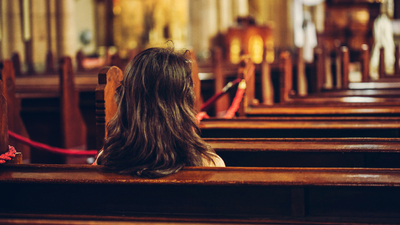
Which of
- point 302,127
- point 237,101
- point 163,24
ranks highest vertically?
point 163,24

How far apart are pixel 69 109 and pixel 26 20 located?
248 inches

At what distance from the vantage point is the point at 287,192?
149 cm

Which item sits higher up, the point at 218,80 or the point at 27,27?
the point at 27,27

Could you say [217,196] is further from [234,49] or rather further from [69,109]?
[234,49]

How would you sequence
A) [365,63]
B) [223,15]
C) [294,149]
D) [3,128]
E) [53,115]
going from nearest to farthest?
[3,128], [294,149], [53,115], [365,63], [223,15]

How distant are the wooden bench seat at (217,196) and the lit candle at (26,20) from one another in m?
9.17

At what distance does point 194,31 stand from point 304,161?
516 inches

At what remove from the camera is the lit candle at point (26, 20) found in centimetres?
996

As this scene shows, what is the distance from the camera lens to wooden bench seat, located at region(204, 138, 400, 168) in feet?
7.00

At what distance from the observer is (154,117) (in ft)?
5.23

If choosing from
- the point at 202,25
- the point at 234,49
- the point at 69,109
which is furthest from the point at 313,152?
the point at 202,25

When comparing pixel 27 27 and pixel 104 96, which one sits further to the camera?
pixel 27 27

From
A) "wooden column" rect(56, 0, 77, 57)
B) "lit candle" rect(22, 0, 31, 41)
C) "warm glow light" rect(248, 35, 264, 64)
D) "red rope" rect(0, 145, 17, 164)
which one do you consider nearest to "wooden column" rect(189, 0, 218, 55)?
"warm glow light" rect(248, 35, 264, 64)

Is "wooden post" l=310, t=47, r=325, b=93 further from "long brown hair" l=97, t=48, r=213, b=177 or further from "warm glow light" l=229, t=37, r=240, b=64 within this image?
"warm glow light" l=229, t=37, r=240, b=64
